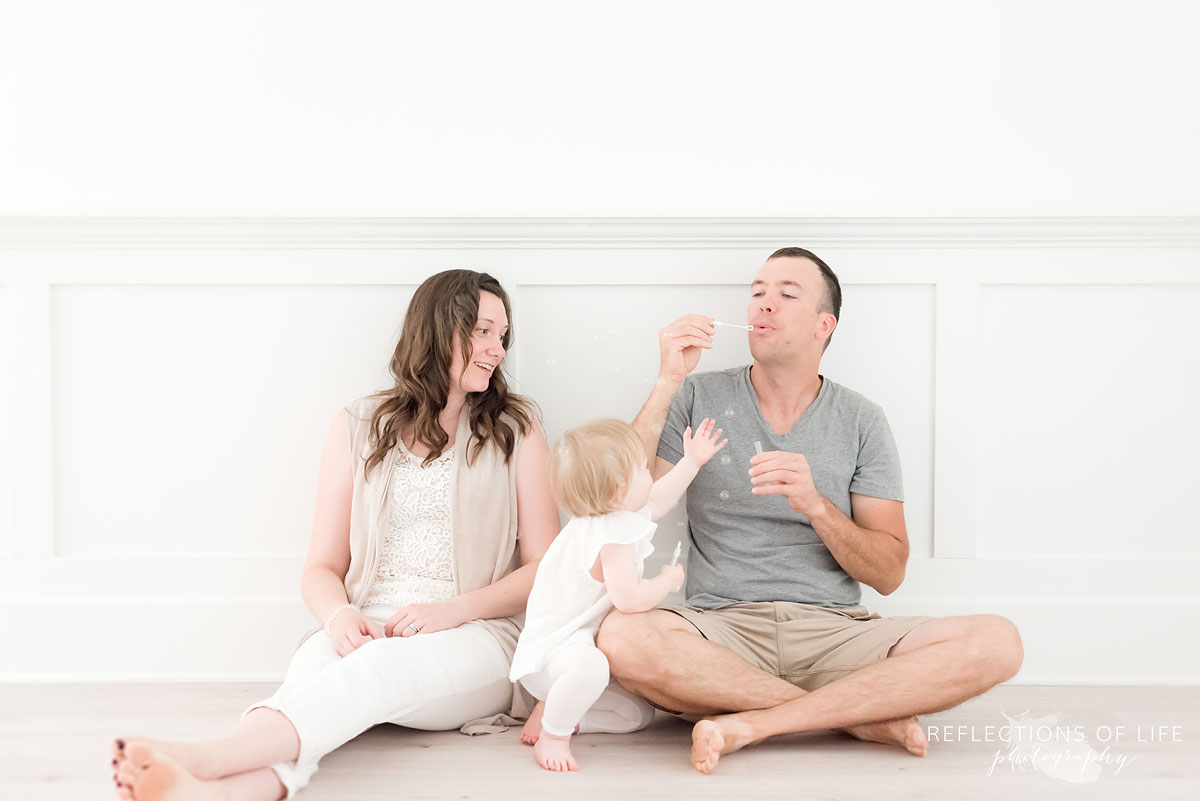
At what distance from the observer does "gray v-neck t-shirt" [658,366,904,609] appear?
1.79m

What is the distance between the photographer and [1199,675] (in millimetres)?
2029

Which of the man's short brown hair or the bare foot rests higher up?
the man's short brown hair

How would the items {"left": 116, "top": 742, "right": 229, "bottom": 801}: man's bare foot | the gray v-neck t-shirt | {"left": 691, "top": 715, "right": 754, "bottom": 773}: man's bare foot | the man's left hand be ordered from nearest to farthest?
{"left": 116, "top": 742, "right": 229, "bottom": 801}: man's bare foot
{"left": 691, "top": 715, "right": 754, "bottom": 773}: man's bare foot
the man's left hand
the gray v-neck t-shirt

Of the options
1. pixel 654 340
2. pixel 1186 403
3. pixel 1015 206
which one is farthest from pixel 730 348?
pixel 1186 403

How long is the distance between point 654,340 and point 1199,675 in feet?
4.75

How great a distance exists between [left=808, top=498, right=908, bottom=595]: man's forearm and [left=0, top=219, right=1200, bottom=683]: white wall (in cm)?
30

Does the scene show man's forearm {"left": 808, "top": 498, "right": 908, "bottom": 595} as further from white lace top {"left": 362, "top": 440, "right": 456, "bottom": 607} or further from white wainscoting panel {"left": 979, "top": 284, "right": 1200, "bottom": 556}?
white lace top {"left": 362, "top": 440, "right": 456, "bottom": 607}

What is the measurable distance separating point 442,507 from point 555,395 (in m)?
0.40

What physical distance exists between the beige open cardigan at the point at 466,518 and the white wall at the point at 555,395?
277mm

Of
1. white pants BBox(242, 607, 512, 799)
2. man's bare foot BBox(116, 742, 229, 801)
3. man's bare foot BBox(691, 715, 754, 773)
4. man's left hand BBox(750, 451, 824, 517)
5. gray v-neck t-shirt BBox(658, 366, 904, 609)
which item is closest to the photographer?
man's bare foot BBox(116, 742, 229, 801)

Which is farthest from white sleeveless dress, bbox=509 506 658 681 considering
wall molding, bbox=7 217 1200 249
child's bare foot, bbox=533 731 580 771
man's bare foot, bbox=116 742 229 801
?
wall molding, bbox=7 217 1200 249

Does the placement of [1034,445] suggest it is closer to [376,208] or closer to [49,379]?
[376,208]

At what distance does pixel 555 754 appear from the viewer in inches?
59.7

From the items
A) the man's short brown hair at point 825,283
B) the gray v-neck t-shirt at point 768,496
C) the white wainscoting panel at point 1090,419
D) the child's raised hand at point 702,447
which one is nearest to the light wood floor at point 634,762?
the gray v-neck t-shirt at point 768,496
